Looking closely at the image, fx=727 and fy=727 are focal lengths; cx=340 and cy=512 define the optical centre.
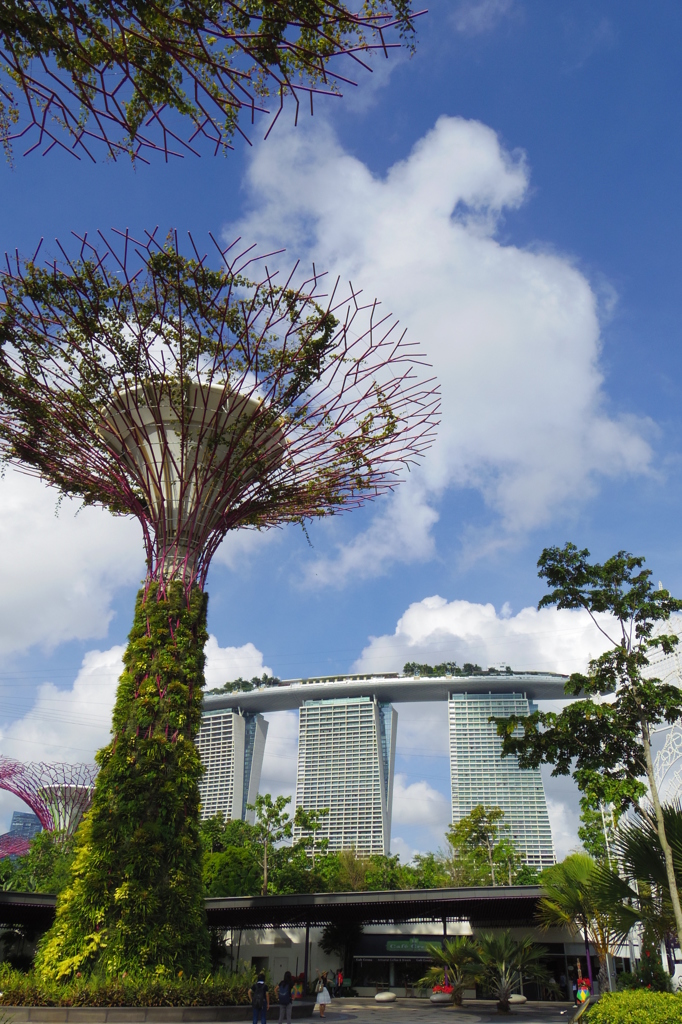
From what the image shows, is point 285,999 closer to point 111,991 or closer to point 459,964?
point 111,991

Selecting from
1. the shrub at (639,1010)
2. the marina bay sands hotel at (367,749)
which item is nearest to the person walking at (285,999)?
the shrub at (639,1010)

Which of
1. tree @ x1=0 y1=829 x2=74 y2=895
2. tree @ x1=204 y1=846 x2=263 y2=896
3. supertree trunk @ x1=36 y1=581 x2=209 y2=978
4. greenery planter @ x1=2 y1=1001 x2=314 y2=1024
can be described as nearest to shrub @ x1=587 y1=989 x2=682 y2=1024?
greenery planter @ x1=2 y1=1001 x2=314 y2=1024

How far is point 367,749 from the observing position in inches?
5012

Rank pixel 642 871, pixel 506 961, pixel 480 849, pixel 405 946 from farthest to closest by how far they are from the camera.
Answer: pixel 480 849 < pixel 405 946 < pixel 506 961 < pixel 642 871

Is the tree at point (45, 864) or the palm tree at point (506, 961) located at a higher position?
the tree at point (45, 864)

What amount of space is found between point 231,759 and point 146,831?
415ft

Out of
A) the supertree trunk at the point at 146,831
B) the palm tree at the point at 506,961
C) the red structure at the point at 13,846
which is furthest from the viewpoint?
the red structure at the point at 13,846

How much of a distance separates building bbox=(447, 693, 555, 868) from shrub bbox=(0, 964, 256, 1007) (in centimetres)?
11722

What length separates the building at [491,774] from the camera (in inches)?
4786

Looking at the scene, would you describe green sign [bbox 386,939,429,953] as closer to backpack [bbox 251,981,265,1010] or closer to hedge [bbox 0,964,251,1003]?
backpack [bbox 251,981,265,1010]

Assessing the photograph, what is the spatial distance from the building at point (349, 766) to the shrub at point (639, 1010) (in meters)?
120

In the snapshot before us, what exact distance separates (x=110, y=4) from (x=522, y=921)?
3039 cm

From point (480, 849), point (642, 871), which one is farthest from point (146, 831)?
Answer: point (480, 849)

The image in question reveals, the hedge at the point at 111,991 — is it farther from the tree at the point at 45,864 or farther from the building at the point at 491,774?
the building at the point at 491,774
